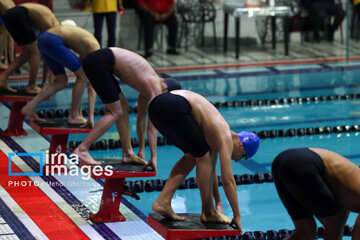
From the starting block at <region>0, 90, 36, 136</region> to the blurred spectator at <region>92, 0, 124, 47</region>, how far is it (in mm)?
3579

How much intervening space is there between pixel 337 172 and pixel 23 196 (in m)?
3.01

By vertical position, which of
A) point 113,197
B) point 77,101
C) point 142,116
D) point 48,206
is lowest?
point 48,206

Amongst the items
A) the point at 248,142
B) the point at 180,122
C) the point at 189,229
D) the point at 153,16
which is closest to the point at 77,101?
the point at 180,122

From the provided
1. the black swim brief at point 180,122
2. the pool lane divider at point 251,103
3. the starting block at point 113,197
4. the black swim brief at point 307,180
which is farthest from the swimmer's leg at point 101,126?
the pool lane divider at point 251,103

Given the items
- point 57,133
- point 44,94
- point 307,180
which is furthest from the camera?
point 44,94

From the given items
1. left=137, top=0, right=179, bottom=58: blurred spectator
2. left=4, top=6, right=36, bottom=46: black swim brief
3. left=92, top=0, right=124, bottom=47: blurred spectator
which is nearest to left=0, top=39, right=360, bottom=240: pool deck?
left=4, top=6, right=36, bottom=46: black swim brief

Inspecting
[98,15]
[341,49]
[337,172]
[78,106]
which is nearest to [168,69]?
[98,15]

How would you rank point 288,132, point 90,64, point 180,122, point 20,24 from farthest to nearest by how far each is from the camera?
point 288,132
point 20,24
point 90,64
point 180,122

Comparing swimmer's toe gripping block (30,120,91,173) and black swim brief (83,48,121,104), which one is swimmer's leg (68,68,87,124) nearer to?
swimmer's toe gripping block (30,120,91,173)

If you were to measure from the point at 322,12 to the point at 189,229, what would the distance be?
8891 mm

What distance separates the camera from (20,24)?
7.77 meters

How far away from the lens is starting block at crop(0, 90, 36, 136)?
7.64m

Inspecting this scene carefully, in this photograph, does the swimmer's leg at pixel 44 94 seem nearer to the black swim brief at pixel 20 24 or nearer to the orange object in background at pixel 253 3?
the black swim brief at pixel 20 24

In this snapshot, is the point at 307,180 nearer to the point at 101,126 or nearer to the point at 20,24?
the point at 101,126
